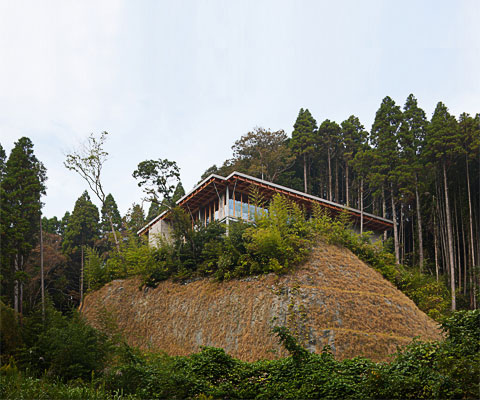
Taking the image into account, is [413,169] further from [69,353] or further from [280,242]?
[69,353]

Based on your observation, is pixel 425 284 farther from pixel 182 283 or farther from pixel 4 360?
pixel 4 360

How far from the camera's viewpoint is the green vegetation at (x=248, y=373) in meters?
6.62

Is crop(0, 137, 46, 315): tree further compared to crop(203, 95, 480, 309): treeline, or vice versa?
crop(203, 95, 480, 309): treeline

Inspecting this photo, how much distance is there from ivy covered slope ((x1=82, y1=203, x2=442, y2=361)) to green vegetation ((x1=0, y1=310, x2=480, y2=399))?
5.45ft

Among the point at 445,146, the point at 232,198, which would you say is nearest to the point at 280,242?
the point at 232,198

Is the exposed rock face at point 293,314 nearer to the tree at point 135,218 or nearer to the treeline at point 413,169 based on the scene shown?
the treeline at point 413,169

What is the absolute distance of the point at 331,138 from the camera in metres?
33.7

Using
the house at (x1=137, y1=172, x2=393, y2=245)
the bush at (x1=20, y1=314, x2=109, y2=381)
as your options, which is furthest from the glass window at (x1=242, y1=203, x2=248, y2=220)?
the bush at (x1=20, y1=314, x2=109, y2=381)

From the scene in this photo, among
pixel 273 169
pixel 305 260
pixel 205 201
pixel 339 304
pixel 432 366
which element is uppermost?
pixel 273 169

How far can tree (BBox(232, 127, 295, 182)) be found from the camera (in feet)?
105

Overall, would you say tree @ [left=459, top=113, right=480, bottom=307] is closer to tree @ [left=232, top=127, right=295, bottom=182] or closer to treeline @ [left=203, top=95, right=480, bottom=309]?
treeline @ [left=203, top=95, right=480, bottom=309]

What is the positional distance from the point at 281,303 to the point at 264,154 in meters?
21.3

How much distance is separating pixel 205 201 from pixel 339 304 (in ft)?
41.3

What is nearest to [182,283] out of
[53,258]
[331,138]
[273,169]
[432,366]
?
[432,366]
